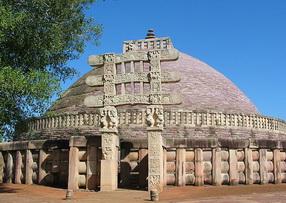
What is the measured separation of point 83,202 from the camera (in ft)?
27.8

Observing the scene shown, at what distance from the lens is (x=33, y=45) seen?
10555 mm

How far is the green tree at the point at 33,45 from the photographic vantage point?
970cm

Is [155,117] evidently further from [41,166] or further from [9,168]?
[9,168]

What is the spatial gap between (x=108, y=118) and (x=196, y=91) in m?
13.4

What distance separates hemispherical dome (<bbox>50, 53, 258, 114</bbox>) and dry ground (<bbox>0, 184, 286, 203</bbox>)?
11.6 metres

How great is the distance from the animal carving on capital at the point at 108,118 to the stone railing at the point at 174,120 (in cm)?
801

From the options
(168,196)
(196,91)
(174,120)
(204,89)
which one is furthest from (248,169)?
(204,89)

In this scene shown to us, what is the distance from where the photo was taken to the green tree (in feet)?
31.8

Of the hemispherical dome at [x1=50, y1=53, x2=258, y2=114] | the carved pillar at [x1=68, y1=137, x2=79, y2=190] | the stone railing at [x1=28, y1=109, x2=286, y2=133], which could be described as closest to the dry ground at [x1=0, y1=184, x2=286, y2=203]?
the carved pillar at [x1=68, y1=137, x2=79, y2=190]

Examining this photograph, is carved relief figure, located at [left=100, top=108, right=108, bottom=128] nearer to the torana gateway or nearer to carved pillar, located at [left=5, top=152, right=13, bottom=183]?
the torana gateway

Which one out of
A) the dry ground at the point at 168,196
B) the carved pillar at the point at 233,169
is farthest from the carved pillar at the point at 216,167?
the dry ground at the point at 168,196

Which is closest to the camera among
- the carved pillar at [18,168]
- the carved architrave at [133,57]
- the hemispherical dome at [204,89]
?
the carved architrave at [133,57]

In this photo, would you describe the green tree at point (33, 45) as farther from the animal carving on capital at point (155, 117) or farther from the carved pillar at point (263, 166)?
the carved pillar at point (263, 166)

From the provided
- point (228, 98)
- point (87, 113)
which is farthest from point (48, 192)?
point (228, 98)
